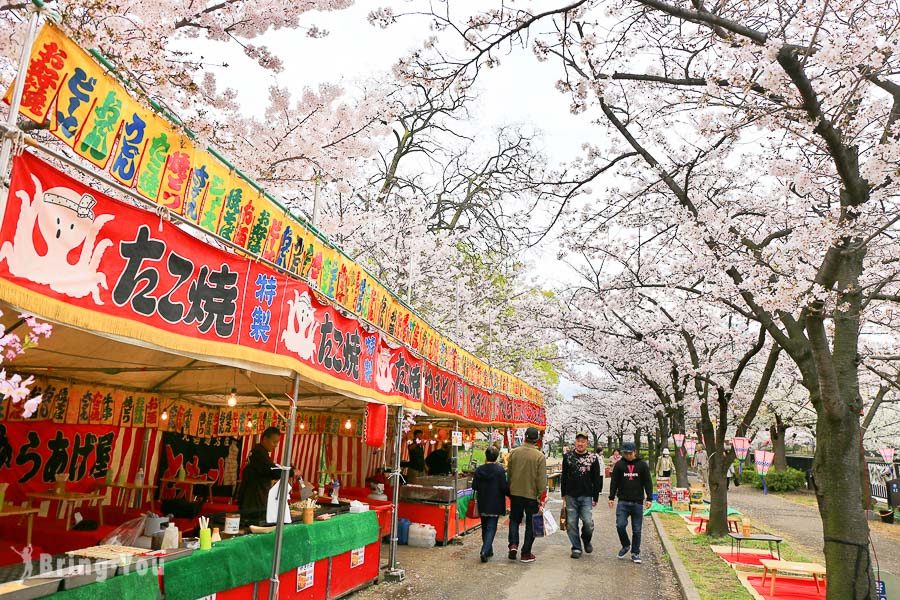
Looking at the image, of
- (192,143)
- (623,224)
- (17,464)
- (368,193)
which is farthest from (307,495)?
(368,193)

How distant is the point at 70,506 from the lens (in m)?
8.27

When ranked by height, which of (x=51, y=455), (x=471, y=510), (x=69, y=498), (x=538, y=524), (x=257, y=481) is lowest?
(x=471, y=510)

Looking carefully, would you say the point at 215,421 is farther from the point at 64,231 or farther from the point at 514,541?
the point at 64,231

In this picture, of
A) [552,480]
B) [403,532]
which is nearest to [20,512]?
[403,532]

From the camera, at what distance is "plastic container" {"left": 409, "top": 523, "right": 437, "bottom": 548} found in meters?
11.4

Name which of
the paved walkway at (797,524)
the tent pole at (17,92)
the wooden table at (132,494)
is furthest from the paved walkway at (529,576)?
the tent pole at (17,92)

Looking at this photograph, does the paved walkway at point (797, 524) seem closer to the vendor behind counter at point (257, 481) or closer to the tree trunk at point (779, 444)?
the tree trunk at point (779, 444)

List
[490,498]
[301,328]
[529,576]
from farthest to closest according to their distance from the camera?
1. [490,498]
2. [529,576]
3. [301,328]

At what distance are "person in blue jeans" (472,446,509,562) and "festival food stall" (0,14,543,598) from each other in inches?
68.4

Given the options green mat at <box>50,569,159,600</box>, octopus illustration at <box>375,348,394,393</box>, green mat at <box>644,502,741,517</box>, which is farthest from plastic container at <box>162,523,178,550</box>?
green mat at <box>644,502,741,517</box>

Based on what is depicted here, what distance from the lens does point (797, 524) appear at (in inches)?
706

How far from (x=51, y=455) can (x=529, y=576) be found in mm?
7421

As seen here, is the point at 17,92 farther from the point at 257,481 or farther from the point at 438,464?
the point at 438,464

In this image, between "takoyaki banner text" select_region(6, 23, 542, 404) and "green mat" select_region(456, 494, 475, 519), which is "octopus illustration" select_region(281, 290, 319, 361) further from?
"green mat" select_region(456, 494, 475, 519)
